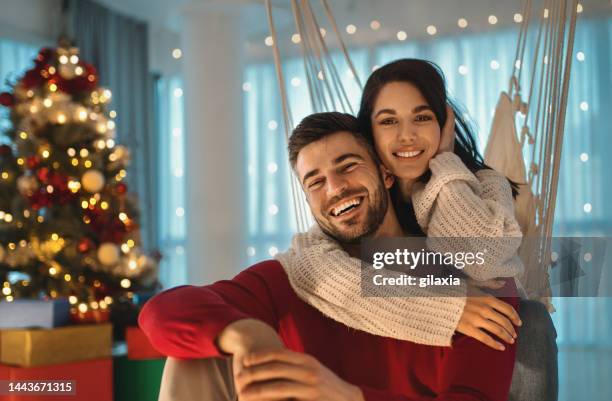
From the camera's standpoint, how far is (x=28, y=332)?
227 cm

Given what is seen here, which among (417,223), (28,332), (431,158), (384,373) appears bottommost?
(28,332)

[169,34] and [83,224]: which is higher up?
[169,34]

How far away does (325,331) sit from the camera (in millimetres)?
1147

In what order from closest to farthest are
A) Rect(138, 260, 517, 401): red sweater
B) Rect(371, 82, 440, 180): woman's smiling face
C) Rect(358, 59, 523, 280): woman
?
Rect(138, 260, 517, 401): red sweater, Rect(358, 59, 523, 280): woman, Rect(371, 82, 440, 180): woman's smiling face

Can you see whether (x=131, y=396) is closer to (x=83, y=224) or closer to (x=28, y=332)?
(x=28, y=332)

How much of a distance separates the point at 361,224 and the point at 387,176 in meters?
0.18

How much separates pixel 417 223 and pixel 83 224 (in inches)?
84.1

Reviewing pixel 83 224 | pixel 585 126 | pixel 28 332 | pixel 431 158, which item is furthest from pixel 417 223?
pixel 585 126

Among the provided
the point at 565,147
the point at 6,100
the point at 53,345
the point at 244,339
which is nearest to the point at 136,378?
the point at 53,345

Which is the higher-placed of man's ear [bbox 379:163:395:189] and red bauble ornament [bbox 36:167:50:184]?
red bauble ornament [bbox 36:167:50:184]

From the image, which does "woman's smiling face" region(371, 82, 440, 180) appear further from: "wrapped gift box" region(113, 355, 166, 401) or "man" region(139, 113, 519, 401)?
"wrapped gift box" region(113, 355, 166, 401)

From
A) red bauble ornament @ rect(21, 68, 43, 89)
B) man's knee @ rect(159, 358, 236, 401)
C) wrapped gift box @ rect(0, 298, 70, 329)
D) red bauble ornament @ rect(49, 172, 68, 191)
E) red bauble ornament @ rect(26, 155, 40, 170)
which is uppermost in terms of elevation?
red bauble ornament @ rect(21, 68, 43, 89)

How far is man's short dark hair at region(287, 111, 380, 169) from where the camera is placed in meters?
1.23

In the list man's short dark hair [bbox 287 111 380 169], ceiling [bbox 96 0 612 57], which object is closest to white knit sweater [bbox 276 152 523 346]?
man's short dark hair [bbox 287 111 380 169]
